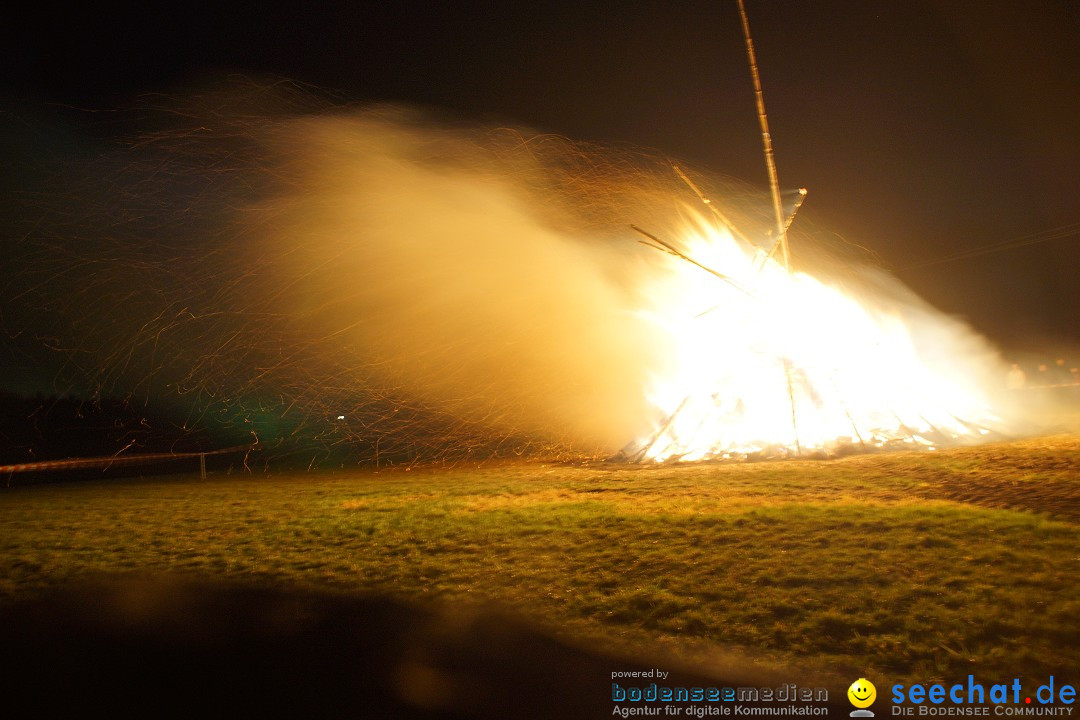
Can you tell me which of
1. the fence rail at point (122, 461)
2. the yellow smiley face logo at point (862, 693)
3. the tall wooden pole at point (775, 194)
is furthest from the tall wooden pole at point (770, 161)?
the fence rail at point (122, 461)

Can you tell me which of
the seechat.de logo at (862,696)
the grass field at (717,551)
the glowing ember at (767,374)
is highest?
the glowing ember at (767,374)

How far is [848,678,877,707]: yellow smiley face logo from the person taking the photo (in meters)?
3.43

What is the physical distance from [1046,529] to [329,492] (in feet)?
35.7

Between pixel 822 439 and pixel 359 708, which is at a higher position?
pixel 822 439

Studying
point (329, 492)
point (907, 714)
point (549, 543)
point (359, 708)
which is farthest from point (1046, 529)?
point (329, 492)

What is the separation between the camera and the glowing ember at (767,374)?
44.2 feet

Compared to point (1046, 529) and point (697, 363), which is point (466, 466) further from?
point (1046, 529)

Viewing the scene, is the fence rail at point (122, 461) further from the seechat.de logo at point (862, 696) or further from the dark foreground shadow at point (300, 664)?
the seechat.de logo at point (862, 696)

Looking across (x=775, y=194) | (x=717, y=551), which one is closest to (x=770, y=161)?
(x=775, y=194)

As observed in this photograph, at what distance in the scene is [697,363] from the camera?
15.5 m

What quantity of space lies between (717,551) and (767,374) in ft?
30.1

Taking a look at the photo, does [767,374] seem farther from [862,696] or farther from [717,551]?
[862,696]

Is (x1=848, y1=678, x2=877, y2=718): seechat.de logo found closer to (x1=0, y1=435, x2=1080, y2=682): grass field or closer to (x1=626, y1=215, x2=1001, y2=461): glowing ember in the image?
(x1=0, y1=435, x2=1080, y2=682): grass field

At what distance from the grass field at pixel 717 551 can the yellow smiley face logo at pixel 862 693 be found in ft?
0.34
